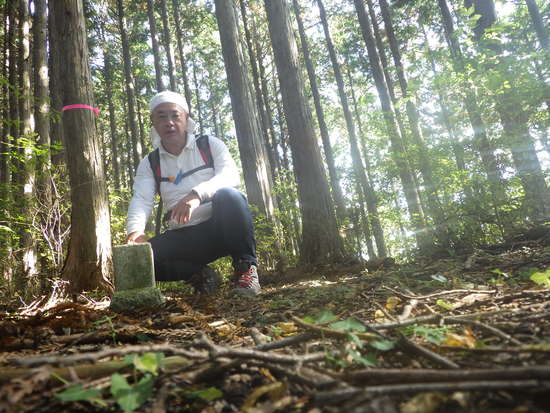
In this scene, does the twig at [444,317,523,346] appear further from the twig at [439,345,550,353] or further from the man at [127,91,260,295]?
the man at [127,91,260,295]

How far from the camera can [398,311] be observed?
169 cm

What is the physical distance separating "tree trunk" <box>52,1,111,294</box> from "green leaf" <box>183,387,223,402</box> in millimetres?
2945

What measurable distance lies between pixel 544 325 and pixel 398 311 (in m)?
0.63

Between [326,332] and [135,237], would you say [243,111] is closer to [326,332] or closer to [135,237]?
[135,237]

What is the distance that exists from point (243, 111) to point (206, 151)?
12.5 feet

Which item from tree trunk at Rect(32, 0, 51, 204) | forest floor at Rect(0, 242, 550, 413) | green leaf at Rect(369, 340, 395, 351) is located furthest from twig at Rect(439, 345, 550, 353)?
tree trunk at Rect(32, 0, 51, 204)

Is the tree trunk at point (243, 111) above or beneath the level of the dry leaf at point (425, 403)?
above

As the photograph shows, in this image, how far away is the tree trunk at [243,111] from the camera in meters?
7.01

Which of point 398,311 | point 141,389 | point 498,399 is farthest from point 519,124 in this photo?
point 141,389

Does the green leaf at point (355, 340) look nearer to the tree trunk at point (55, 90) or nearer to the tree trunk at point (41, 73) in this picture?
the tree trunk at point (55, 90)

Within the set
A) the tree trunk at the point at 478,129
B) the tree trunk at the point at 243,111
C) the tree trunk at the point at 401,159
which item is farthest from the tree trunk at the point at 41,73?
the tree trunk at the point at 478,129

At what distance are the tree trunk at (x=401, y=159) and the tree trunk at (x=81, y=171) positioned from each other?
3.78 m

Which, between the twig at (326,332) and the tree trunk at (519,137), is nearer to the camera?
the twig at (326,332)

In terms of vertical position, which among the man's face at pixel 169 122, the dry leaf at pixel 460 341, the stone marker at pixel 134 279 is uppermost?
the man's face at pixel 169 122
